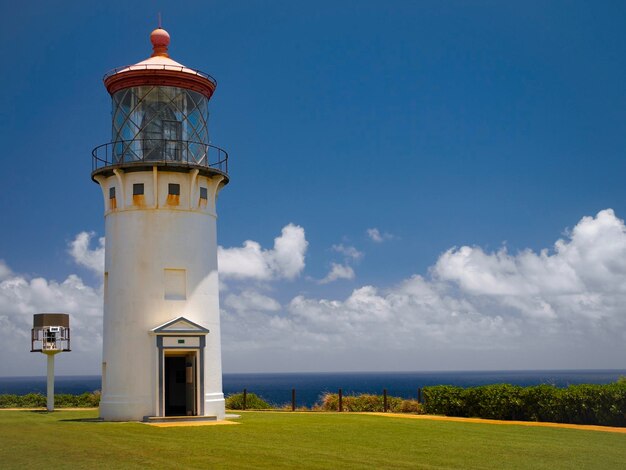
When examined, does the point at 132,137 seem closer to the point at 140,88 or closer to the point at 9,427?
the point at 140,88

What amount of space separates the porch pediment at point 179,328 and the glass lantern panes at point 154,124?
5394 millimetres

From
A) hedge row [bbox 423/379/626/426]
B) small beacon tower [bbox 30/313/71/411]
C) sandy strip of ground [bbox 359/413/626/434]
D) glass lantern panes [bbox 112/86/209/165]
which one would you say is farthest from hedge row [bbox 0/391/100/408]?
hedge row [bbox 423/379/626/426]

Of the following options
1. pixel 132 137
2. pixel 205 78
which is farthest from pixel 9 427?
pixel 205 78

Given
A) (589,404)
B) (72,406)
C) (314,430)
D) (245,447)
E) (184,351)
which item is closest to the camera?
(245,447)

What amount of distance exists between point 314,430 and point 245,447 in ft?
12.9

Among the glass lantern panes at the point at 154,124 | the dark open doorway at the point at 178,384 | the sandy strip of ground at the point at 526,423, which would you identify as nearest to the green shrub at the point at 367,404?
the sandy strip of ground at the point at 526,423

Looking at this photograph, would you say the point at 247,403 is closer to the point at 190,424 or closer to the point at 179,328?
the point at 179,328

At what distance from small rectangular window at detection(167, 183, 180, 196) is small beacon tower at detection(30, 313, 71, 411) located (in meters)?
8.82

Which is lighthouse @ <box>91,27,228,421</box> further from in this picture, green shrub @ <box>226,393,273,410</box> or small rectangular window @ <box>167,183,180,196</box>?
green shrub @ <box>226,393,273,410</box>

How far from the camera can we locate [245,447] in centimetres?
1775

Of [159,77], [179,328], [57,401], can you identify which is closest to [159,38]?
[159,77]

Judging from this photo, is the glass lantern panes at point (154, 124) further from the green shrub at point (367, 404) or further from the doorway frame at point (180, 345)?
the green shrub at point (367, 404)

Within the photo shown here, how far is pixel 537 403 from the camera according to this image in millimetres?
25375

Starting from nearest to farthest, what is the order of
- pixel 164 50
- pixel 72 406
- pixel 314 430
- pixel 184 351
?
pixel 314 430
pixel 184 351
pixel 164 50
pixel 72 406
